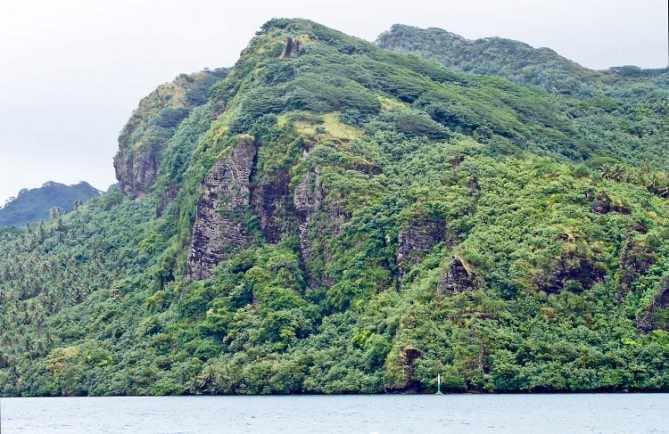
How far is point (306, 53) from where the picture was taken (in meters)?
174

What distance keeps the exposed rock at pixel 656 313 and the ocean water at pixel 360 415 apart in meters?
9.58

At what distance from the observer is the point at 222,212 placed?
14262 cm

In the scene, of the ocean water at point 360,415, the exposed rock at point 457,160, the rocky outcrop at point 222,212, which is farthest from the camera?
the rocky outcrop at point 222,212

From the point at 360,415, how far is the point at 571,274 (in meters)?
39.2

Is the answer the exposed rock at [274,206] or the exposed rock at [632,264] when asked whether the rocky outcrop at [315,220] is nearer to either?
the exposed rock at [274,206]

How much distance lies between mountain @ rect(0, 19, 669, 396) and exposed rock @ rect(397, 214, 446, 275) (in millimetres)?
221

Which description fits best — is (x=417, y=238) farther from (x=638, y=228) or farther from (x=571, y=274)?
(x=638, y=228)

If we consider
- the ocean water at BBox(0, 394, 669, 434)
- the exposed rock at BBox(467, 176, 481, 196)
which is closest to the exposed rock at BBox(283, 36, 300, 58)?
the exposed rock at BBox(467, 176, 481, 196)

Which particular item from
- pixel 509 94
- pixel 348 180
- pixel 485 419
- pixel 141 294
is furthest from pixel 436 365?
pixel 509 94

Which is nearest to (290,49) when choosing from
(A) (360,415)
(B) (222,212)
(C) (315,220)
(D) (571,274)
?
(B) (222,212)

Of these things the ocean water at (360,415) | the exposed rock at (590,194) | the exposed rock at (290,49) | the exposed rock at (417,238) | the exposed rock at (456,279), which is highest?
the exposed rock at (290,49)

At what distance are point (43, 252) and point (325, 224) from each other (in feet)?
242

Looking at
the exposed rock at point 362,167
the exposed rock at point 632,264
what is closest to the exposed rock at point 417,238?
the exposed rock at point 362,167

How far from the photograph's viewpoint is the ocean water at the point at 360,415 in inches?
2751
